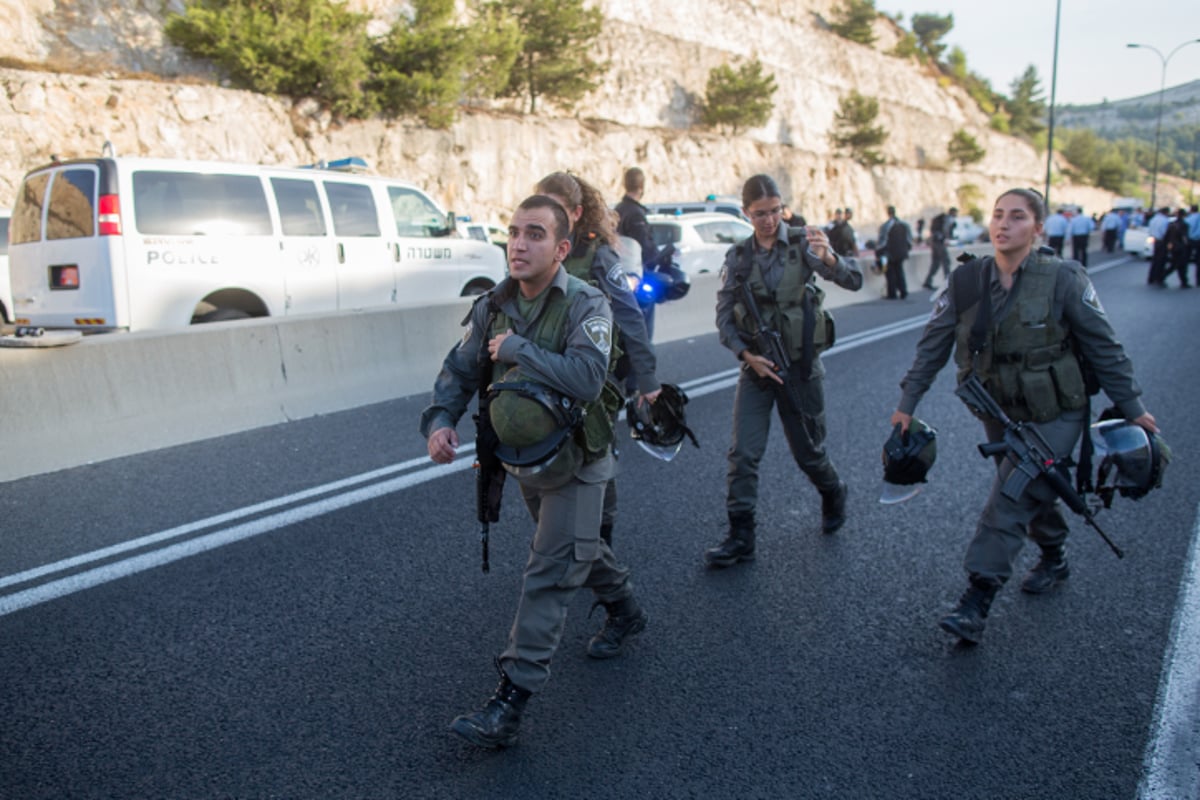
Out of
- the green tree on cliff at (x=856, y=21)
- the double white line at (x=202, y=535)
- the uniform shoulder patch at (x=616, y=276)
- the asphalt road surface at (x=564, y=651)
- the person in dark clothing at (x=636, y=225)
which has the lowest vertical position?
the asphalt road surface at (x=564, y=651)

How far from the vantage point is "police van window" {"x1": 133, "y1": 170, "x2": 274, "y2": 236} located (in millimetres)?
8414

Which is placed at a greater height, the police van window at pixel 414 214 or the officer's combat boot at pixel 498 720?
the police van window at pixel 414 214

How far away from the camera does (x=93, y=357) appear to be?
20.9 feet

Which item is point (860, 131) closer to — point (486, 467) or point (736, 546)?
point (736, 546)

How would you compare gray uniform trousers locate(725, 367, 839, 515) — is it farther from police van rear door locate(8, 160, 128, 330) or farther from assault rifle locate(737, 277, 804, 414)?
police van rear door locate(8, 160, 128, 330)

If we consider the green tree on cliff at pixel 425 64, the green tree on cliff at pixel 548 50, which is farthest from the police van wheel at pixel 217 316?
the green tree on cliff at pixel 548 50

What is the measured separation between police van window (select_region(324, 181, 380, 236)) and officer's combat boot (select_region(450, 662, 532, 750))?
8.20 m

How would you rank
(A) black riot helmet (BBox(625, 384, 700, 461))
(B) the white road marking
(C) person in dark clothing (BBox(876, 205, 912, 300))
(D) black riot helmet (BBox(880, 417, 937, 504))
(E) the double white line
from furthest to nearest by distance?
(C) person in dark clothing (BBox(876, 205, 912, 300)) → (E) the double white line → (A) black riot helmet (BBox(625, 384, 700, 461)) → (D) black riot helmet (BBox(880, 417, 937, 504)) → (B) the white road marking

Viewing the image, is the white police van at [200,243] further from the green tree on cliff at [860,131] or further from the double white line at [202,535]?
the green tree on cliff at [860,131]

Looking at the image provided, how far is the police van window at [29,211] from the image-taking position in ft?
28.1

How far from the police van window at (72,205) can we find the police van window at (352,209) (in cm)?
253


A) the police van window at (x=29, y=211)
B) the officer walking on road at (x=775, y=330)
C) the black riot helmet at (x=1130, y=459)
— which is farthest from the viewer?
the police van window at (x=29, y=211)

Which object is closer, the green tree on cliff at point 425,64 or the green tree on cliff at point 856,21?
the green tree on cliff at point 425,64

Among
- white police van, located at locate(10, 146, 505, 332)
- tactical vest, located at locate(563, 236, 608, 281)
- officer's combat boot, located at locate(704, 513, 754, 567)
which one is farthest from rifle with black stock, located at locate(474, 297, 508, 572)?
white police van, located at locate(10, 146, 505, 332)
